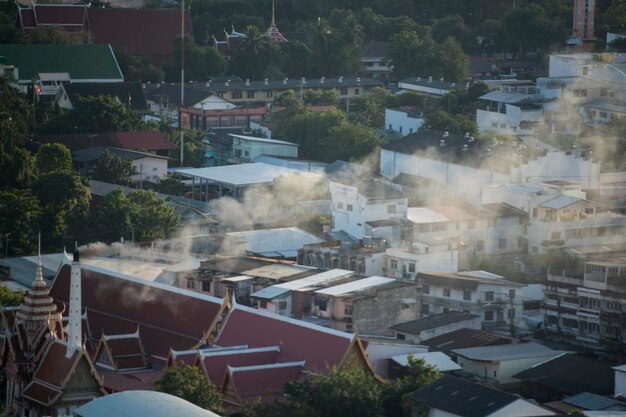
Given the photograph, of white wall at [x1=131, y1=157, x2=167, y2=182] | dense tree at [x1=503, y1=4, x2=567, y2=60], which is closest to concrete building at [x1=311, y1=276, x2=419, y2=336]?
white wall at [x1=131, y1=157, x2=167, y2=182]

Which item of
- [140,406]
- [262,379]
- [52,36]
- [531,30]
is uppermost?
[531,30]

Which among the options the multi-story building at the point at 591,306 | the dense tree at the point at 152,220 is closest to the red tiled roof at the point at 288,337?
the multi-story building at the point at 591,306

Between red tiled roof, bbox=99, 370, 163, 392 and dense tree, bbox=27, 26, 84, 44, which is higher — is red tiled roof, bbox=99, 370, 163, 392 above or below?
below

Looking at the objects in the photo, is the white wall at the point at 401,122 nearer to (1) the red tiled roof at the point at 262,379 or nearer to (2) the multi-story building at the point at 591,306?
(2) the multi-story building at the point at 591,306

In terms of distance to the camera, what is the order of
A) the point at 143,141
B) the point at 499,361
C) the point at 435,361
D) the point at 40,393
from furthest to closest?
the point at 143,141 < the point at 499,361 < the point at 435,361 < the point at 40,393

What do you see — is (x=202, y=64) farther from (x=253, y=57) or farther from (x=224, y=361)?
(x=224, y=361)

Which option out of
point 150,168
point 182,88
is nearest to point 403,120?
point 182,88

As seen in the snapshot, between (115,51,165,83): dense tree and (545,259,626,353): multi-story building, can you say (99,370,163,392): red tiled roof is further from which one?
(115,51,165,83): dense tree
